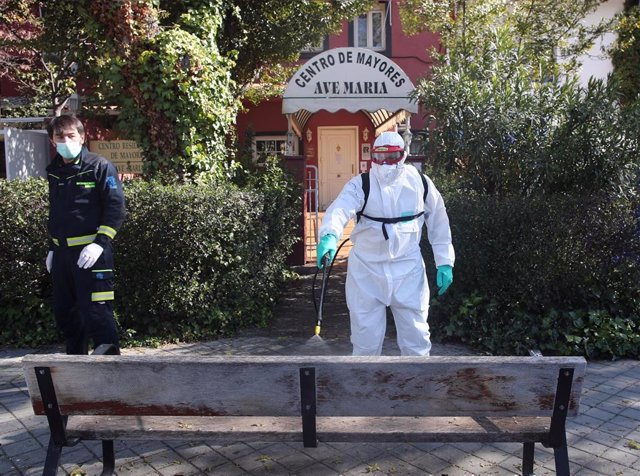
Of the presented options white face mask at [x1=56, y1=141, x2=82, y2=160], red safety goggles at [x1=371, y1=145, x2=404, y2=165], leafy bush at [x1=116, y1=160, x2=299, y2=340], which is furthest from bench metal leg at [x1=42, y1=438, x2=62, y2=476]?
leafy bush at [x1=116, y1=160, x2=299, y2=340]

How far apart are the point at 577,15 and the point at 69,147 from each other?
7884 mm

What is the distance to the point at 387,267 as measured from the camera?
12.3 feet

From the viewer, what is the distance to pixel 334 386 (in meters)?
2.53

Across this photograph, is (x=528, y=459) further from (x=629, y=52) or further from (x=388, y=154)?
(x=629, y=52)

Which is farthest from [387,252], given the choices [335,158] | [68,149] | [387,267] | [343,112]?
[335,158]

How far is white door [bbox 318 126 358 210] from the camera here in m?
18.5

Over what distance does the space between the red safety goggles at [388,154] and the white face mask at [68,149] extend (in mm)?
1945

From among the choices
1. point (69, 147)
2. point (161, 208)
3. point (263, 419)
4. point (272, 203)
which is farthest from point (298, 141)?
point (263, 419)

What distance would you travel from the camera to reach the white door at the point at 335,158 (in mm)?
18453

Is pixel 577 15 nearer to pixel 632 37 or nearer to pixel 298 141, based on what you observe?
pixel 632 37

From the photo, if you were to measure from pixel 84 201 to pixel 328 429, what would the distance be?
93.3 inches

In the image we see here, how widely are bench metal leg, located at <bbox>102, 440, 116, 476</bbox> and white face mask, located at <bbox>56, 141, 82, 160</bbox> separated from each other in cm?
187

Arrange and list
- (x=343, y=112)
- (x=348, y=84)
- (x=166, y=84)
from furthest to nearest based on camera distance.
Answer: (x=343, y=112) → (x=348, y=84) → (x=166, y=84)

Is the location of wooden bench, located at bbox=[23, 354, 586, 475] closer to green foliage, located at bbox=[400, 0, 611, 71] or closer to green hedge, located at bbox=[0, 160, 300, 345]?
green hedge, located at bbox=[0, 160, 300, 345]
